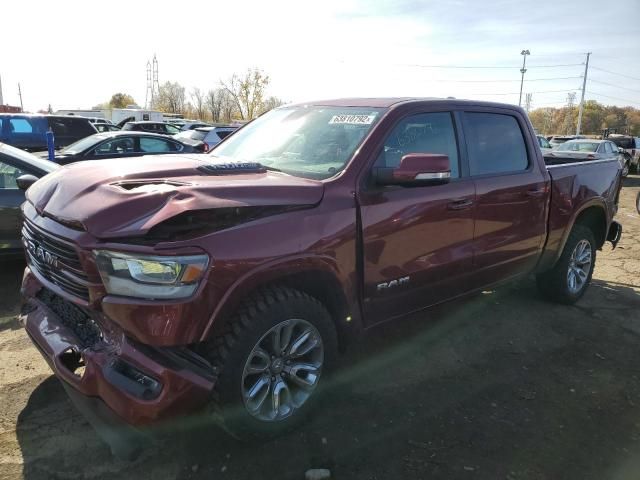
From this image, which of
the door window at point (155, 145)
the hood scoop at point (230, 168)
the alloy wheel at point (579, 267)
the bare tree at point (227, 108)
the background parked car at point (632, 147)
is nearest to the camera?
the hood scoop at point (230, 168)

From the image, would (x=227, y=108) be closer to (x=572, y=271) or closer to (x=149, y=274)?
(x=572, y=271)

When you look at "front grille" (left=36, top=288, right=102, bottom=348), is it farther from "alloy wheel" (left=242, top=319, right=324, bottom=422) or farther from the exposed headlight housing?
"alloy wheel" (left=242, top=319, right=324, bottom=422)

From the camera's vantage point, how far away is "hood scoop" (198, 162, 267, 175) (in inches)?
109

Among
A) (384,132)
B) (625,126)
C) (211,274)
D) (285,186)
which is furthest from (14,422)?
(625,126)

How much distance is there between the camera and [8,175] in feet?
17.1

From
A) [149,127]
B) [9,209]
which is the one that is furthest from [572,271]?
[149,127]

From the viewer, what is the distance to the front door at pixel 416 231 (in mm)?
3002

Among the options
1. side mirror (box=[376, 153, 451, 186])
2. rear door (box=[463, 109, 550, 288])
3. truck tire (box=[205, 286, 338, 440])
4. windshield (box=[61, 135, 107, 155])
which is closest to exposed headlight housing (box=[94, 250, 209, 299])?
truck tire (box=[205, 286, 338, 440])

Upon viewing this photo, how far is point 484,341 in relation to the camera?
4.32 m

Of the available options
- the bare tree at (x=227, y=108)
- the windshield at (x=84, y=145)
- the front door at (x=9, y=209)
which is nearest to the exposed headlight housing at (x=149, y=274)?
the front door at (x=9, y=209)

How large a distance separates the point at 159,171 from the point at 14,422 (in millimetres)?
1736

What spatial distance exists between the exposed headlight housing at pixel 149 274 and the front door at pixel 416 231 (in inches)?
43.9

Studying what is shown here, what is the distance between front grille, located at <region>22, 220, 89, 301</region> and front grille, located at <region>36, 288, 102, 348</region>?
0.44 feet

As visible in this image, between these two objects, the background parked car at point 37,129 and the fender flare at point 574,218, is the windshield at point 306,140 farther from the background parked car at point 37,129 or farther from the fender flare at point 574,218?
the background parked car at point 37,129
